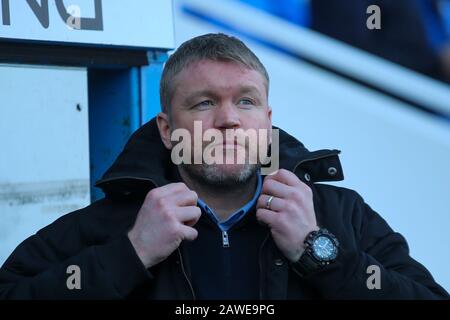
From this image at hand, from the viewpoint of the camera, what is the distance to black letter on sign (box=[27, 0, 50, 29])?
6.38 feet

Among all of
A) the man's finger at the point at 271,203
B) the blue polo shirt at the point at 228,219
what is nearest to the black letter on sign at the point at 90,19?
the blue polo shirt at the point at 228,219

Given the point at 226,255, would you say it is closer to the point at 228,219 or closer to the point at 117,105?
the point at 228,219

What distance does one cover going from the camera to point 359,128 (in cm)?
257

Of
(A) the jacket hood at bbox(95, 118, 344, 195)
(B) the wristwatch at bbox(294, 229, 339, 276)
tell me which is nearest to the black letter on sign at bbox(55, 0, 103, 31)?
(A) the jacket hood at bbox(95, 118, 344, 195)

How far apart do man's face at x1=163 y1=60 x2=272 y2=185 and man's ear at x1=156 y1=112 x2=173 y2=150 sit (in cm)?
7

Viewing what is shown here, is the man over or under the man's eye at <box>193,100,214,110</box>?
under

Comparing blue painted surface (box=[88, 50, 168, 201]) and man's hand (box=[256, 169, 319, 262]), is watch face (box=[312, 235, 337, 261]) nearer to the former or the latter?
man's hand (box=[256, 169, 319, 262])

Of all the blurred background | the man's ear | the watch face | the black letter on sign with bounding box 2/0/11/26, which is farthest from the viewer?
the blurred background

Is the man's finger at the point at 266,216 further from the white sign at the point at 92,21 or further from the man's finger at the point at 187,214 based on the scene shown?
the white sign at the point at 92,21

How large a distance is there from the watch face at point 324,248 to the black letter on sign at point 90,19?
87 cm

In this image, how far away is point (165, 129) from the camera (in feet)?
5.90

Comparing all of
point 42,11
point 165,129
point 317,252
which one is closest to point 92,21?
point 42,11

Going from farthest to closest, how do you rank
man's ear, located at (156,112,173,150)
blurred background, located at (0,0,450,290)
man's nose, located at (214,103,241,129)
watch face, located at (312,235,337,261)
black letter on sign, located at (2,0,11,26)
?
1. blurred background, located at (0,0,450,290)
2. black letter on sign, located at (2,0,11,26)
3. man's ear, located at (156,112,173,150)
4. man's nose, located at (214,103,241,129)
5. watch face, located at (312,235,337,261)

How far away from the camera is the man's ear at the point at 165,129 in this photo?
5.88 ft
